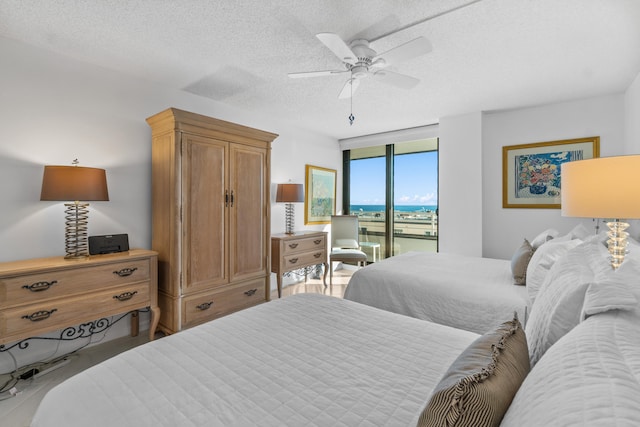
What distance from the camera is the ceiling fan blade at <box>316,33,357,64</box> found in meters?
1.75

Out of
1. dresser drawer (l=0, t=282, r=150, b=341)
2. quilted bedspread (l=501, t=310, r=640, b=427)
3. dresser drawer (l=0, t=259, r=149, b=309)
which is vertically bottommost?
dresser drawer (l=0, t=282, r=150, b=341)

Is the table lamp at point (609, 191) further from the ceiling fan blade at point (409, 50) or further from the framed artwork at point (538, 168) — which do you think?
the framed artwork at point (538, 168)

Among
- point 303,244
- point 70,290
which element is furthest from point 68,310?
point 303,244

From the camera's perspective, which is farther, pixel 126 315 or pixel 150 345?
pixel 126 315

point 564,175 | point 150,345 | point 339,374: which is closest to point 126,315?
point 150,345

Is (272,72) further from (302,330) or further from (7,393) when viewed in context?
(7,393)

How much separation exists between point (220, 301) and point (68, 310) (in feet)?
3.86

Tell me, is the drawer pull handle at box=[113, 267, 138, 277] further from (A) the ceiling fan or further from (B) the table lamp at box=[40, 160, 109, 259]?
(A) the ceiling fan

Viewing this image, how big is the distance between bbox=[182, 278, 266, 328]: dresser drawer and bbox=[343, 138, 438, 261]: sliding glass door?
2.63 m

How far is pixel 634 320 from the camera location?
74 centimetres

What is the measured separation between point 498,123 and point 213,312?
411cm

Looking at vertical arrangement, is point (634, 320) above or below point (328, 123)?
below

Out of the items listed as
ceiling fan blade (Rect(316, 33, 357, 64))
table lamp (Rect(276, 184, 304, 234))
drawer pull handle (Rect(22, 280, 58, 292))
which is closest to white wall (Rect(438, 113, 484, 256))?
table lamp (Rect(276, 184, 304, 234))

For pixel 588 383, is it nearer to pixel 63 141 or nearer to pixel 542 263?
pixel 542 263
